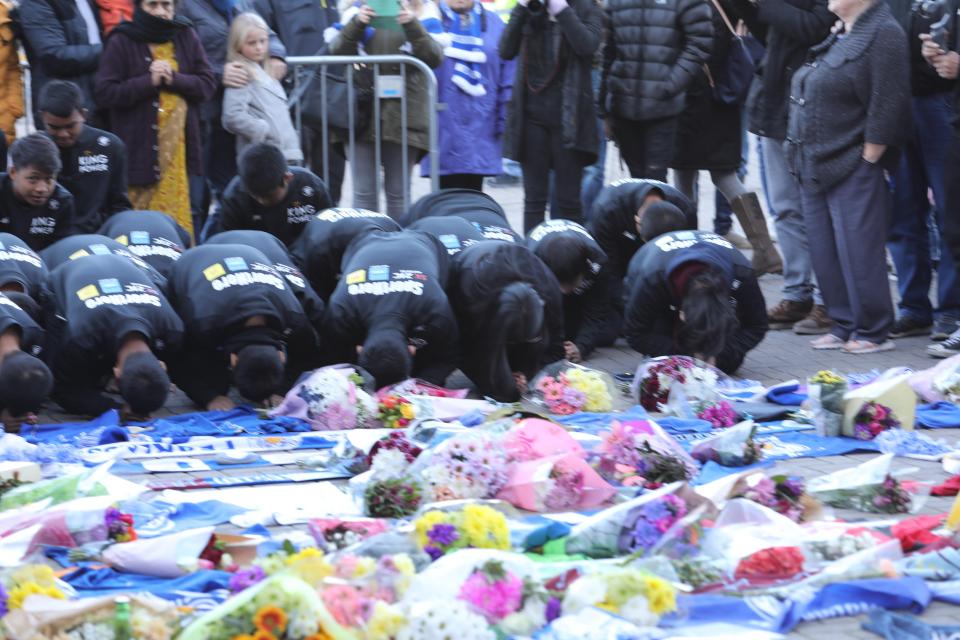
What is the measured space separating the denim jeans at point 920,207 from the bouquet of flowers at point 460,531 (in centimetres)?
528

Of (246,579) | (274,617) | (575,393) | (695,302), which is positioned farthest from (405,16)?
(274,617)

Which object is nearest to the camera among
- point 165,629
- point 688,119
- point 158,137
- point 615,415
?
point 165,629

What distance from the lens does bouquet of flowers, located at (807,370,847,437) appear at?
7629mm

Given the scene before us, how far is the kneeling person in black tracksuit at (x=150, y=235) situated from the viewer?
9195 mm

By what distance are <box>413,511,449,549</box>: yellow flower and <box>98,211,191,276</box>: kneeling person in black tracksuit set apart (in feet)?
13.0

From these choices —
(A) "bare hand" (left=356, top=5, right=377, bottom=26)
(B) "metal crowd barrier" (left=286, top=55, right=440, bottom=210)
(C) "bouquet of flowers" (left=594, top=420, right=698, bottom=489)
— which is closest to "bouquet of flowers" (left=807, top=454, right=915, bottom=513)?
(C) "bouquet of flowers" (left=594, top=420, right=698, bottom=489)

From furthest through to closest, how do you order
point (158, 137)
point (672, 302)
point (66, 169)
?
point (158, 137) → point (66, 169) → point (672, 302)

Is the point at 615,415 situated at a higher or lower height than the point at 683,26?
lower

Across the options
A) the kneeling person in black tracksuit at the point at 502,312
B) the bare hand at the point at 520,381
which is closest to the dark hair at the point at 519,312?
the kneeling person in black tracksuit at the point at 502,312

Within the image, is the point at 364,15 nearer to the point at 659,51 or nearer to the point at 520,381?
the point at 659,51

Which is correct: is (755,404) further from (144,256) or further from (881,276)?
(144,256)

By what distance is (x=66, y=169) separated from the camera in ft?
32.3

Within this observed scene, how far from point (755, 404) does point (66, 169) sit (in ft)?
14.3

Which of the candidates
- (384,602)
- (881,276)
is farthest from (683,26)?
(384,602)
